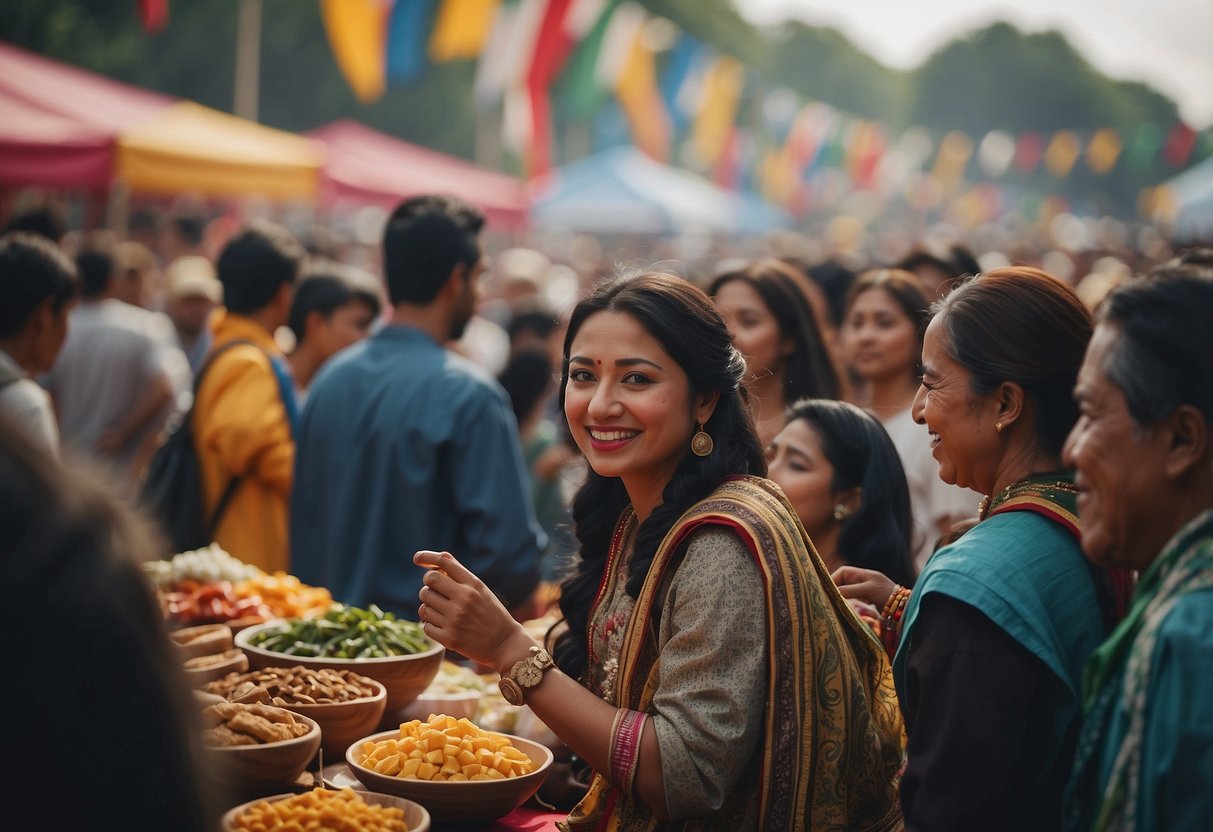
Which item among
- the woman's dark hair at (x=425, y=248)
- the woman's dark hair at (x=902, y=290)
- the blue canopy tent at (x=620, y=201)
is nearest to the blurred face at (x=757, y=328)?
the woman's dark hair at (x=902, y=290)

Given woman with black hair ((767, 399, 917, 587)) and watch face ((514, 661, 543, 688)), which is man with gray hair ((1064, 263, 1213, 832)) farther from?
woman with black hair ((767, 399, 917, 587))

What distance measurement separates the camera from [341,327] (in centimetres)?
581

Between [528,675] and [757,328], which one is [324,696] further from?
[757,328]

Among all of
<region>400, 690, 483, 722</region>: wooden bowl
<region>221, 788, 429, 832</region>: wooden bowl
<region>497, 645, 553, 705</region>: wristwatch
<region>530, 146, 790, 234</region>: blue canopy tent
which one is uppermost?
<region>530, 146, 790, 234</region>: blue canopy tent

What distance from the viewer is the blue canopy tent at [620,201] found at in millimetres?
18484

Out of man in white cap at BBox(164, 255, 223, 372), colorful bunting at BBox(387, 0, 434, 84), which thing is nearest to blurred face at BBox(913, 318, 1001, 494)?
man in white cap at BBox(164, 255, 223, 372)

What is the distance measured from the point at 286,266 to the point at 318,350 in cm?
84

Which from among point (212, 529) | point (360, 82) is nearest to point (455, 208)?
point (212, 529)

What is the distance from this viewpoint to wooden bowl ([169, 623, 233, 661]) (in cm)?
294

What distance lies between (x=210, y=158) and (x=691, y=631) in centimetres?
846

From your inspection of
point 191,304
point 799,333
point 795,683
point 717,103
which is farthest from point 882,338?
point 717,103

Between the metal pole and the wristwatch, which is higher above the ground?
the metal pole

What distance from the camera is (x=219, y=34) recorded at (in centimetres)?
3828

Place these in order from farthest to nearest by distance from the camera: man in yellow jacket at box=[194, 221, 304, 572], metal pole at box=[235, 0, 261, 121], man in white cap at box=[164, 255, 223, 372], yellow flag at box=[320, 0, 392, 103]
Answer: metal pole at box=[235, 0, 261, 121] < yellow flag at box=[320, 0, 392, 103] < man in white cap at box=[164, 255, 223, 372] < man in yellow jacket at box=[194, 221, 304, 572]
